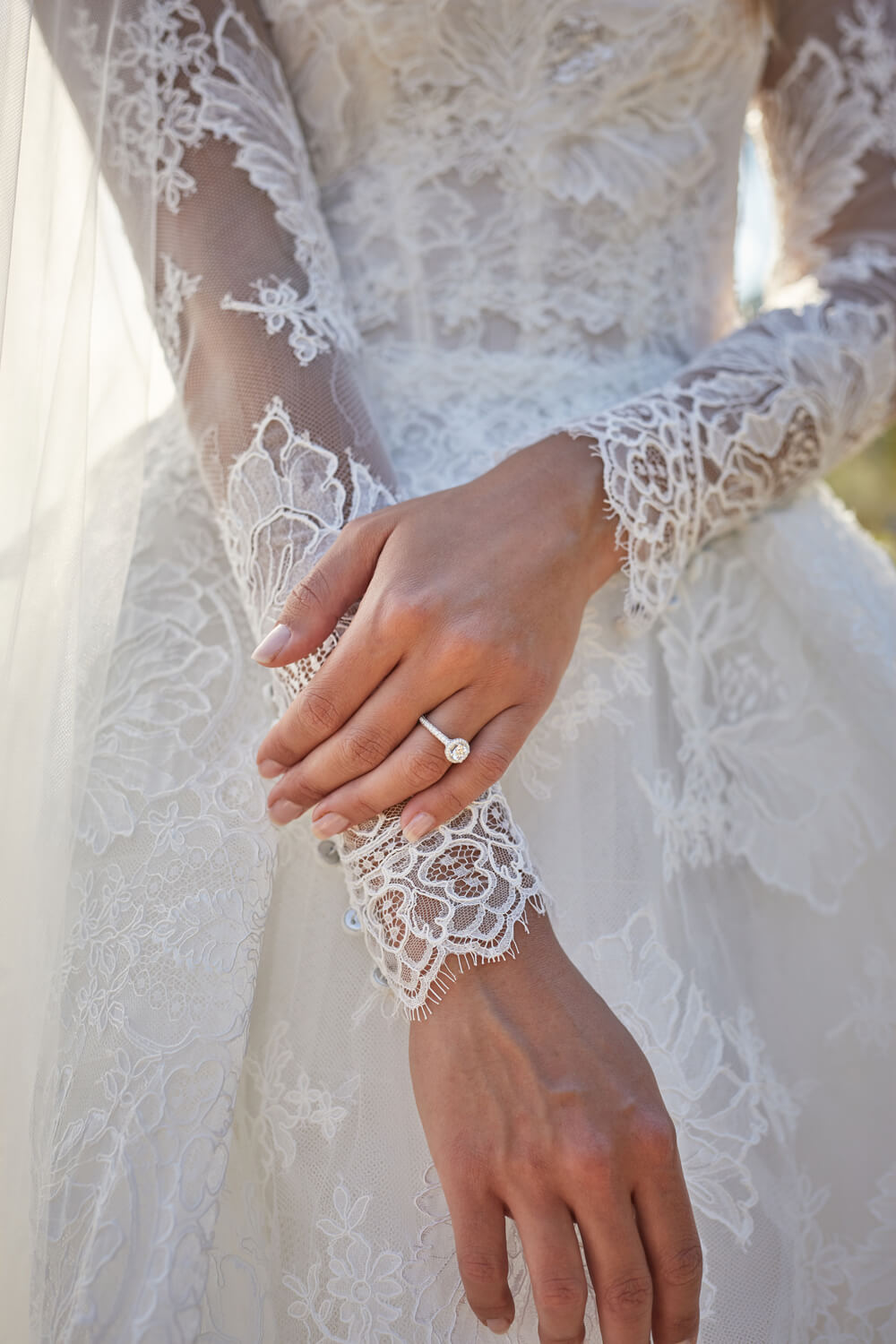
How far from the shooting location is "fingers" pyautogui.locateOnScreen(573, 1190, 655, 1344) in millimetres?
639

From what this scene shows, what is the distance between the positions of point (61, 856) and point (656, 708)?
2.04 feet

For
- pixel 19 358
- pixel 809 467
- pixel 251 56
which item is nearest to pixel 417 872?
pixel 19 358

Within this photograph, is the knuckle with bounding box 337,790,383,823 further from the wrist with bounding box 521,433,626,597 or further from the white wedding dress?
the wrist with bounding box 521,433,626,597

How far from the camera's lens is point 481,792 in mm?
767

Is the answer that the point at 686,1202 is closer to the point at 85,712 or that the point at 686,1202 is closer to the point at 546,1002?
the point at 546,1002

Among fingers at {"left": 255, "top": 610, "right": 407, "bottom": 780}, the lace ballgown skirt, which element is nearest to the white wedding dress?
the lace ballgown skirt

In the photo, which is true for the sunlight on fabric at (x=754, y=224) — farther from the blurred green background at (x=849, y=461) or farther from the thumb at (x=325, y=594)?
the thumb at (x=325, y=594)

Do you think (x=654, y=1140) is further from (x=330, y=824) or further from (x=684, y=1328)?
(x=330, y=824)

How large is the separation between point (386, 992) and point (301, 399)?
0.58 metres

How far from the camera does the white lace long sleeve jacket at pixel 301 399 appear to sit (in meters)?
0.77

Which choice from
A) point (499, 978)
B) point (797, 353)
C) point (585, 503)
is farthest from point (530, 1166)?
point (797, 353)

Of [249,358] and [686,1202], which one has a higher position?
[249,358]

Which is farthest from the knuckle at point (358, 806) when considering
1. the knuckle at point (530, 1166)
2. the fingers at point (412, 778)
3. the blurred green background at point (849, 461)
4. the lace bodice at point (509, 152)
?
the blurred green background at point (849, 461)

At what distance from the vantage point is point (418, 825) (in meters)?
0.74
